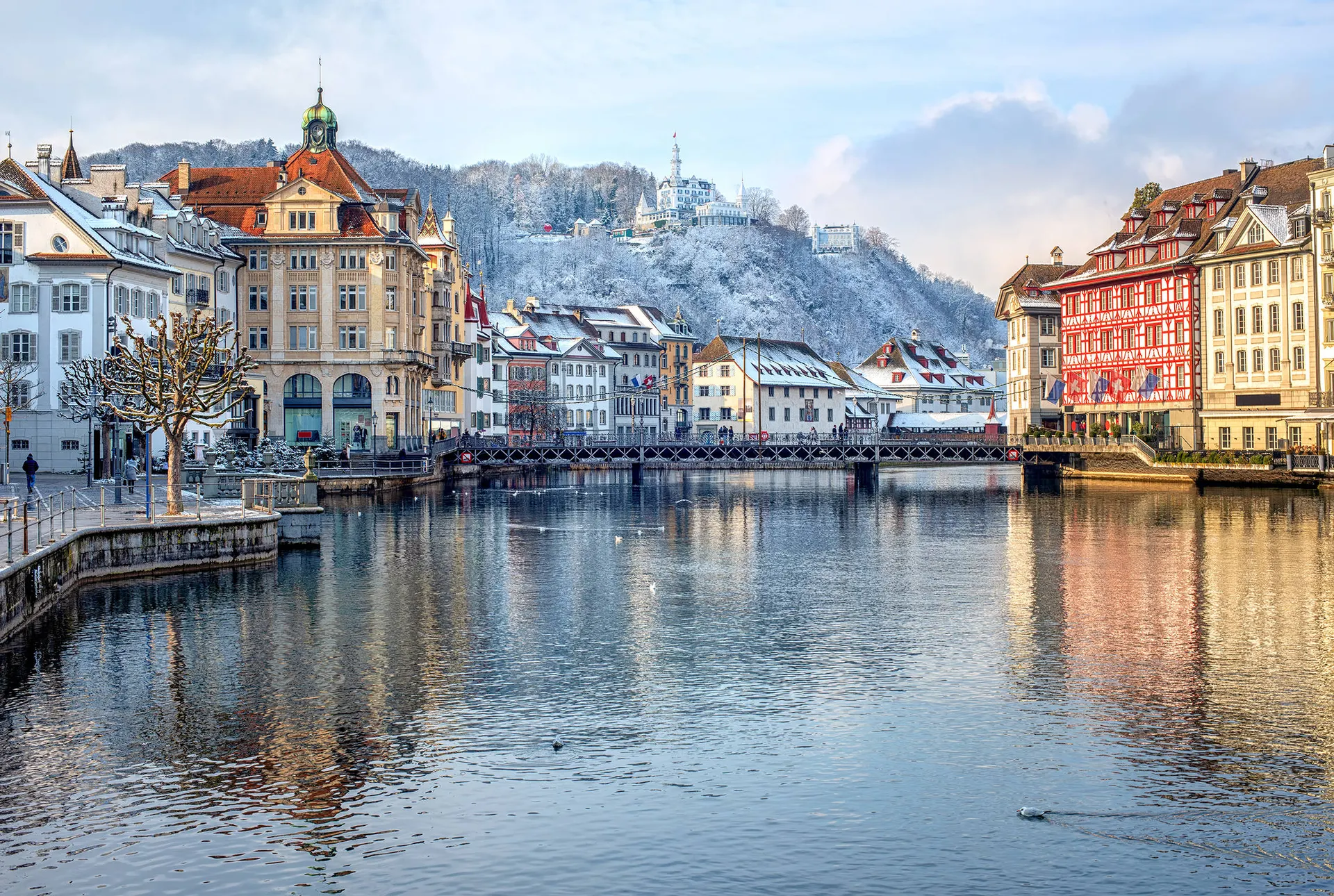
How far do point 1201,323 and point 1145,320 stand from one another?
657cm

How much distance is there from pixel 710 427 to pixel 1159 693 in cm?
14918

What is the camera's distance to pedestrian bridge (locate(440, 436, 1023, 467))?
111 m

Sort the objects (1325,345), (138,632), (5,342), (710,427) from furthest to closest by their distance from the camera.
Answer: (710,427) → (1325,345) → (5,342) → (138,632)

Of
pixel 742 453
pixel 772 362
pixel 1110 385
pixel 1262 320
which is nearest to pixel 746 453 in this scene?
pixel 742 453

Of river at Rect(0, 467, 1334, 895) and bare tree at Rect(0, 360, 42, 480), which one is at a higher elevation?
bare tree at Rect(0, 360, 42, 480)

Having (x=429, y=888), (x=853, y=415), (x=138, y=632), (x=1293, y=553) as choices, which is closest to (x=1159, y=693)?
(x=429, y=888)

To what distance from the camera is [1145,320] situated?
11556 centimetres

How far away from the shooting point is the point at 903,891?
19.2m

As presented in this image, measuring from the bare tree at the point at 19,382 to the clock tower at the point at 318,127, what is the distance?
45.9 m

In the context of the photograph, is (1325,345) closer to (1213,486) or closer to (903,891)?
(1213,486)

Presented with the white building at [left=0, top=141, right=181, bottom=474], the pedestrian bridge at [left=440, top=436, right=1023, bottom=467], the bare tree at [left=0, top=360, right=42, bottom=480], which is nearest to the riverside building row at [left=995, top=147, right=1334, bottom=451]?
the pedestrian bridge at [left=440, top=436, right=1023, bottom=467]

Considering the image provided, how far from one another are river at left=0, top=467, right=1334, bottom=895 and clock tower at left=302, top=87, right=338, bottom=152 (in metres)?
78.4

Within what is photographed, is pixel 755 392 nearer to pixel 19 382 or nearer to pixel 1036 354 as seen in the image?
pixel 1036 354

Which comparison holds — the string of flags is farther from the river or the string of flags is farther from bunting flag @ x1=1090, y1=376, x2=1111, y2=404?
the river
